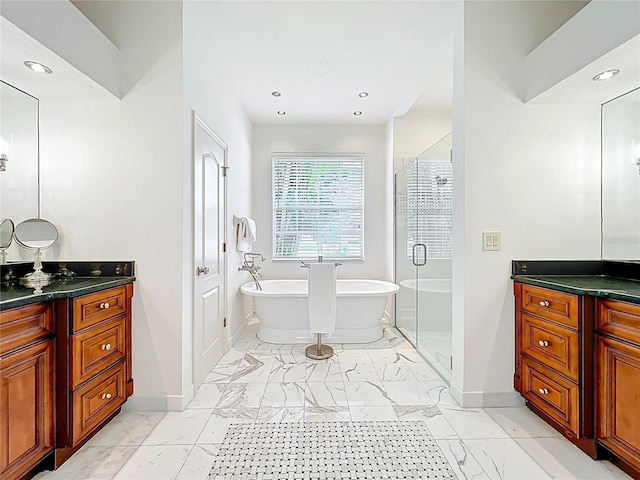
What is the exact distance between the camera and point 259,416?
2.20 meters

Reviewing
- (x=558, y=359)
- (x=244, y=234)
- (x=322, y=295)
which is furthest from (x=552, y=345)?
(x=244, y=234)

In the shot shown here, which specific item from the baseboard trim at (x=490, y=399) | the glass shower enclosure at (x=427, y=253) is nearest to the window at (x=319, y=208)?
the glass shower enclosure at (x=427, y=253)

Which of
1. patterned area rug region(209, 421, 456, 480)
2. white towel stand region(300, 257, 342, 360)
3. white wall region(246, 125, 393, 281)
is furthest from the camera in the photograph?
white wall region(246, 125, 393, 281)

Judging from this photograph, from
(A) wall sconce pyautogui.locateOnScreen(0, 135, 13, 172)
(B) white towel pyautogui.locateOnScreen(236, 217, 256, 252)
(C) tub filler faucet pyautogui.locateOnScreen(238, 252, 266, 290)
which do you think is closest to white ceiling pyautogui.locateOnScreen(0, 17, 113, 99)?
(A) wall sconce pyautogui.locateOnScreen(0, 135, 13, 172)

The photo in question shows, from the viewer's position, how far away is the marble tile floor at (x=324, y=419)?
1697 mm

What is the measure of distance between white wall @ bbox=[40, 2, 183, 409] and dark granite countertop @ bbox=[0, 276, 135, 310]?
0.16m

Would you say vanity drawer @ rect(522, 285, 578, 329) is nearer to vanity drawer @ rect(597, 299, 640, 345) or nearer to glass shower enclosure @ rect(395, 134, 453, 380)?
Result: vanity drawer @ rect(597, 299, 640, 345)

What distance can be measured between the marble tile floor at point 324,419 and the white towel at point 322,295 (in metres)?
0.33

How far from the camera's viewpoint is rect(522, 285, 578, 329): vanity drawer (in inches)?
73.1

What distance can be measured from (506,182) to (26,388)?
2822 mm

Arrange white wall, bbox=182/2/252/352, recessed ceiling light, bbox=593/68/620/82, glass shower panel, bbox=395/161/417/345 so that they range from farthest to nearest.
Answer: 1. glass shower panel, bbox=395/161/417/345
2. white wall, bbox=182/2/252/352
3. recessed ceiling light, bbox=593/68/620/82

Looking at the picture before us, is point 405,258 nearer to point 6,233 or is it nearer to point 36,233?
point 36,233

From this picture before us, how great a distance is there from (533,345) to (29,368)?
2.68m

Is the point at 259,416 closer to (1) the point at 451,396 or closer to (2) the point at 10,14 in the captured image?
(1) the point at 451,396
